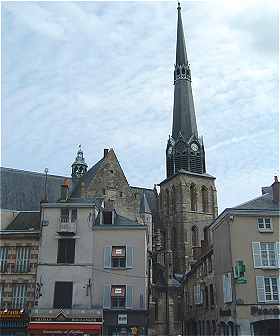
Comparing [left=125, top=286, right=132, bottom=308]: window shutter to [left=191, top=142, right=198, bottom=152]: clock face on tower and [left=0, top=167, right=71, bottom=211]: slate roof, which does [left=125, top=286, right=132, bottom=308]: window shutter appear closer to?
[left=0, top=167, right=71, bottom=211]: slate roof

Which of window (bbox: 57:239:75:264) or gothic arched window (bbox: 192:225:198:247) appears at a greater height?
gothic arched window (bbox: 192:225:198:247)

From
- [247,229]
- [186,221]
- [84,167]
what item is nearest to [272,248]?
[247,229]

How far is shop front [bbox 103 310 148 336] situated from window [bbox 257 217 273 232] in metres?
7.09

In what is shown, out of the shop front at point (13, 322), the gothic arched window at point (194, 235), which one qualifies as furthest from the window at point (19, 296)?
Result: the gothic arched window at point (194, 235)

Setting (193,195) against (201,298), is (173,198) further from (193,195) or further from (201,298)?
(201,298)

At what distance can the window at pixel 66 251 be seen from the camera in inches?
861

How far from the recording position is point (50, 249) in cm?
2200

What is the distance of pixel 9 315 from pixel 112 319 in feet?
16.5

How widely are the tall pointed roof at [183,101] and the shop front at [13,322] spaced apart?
32.0 metres

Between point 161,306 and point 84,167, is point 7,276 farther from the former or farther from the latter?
point 84,167

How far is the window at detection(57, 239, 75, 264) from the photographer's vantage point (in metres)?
21.9

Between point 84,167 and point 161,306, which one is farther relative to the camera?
point 84,167

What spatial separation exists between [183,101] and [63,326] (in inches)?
1409

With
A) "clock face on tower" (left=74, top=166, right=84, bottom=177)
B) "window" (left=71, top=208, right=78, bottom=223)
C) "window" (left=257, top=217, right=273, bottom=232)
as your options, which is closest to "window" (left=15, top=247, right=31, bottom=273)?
"window" (left=71, top=208, right=78, bottom=223)
